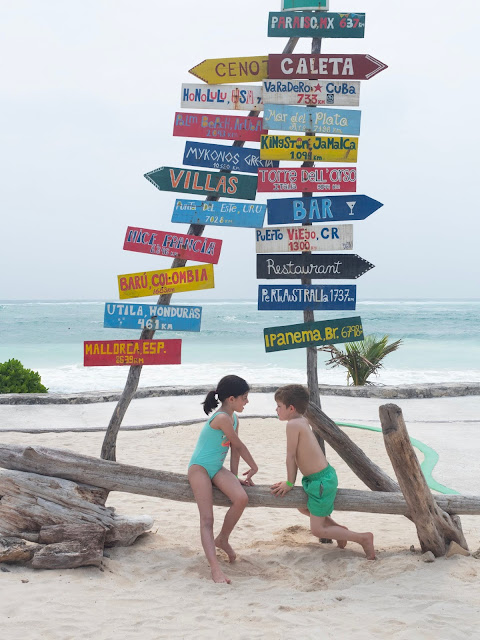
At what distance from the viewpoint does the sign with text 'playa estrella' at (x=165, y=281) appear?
5.48 metres

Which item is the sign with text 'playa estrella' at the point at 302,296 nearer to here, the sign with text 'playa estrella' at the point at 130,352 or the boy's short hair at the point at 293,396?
the sign with text 'playa estrella' at the point at 130,352

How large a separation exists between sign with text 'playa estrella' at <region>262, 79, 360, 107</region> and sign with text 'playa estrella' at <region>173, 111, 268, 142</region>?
36 centimetres

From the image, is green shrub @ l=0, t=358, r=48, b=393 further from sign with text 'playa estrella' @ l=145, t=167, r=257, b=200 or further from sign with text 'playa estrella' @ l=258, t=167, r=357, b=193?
sign with text 'playa estrella' @ l=258, t=167, r=357, b=193

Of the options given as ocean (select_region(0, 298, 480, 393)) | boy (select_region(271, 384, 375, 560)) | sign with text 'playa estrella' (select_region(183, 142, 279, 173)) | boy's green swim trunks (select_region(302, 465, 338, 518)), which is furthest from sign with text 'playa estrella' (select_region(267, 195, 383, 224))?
ocean (select_region(0, 298, 480, 393))

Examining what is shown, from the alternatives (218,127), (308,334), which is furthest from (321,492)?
(218,127)

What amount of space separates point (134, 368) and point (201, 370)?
15731 millimetres

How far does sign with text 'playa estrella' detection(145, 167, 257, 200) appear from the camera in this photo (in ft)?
17.7

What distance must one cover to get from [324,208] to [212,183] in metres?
1.02

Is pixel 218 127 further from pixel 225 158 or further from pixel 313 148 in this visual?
pixel 313 148

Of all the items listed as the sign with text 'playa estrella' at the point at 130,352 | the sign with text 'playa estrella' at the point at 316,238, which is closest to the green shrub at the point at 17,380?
the sign with text 'playa estrella' at the point at 130,352

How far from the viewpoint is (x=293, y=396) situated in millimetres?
4012

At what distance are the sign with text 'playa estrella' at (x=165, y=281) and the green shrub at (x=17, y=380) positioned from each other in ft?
18.0

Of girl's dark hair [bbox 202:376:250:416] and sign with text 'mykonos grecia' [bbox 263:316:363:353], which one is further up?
sign with text 'mykonos grecia' [bbox 263:316:363:353]

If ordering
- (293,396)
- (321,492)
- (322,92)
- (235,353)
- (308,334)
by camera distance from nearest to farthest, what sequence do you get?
(321,492) → (293,396) → (308,334) → (322,92) → (235,353)
